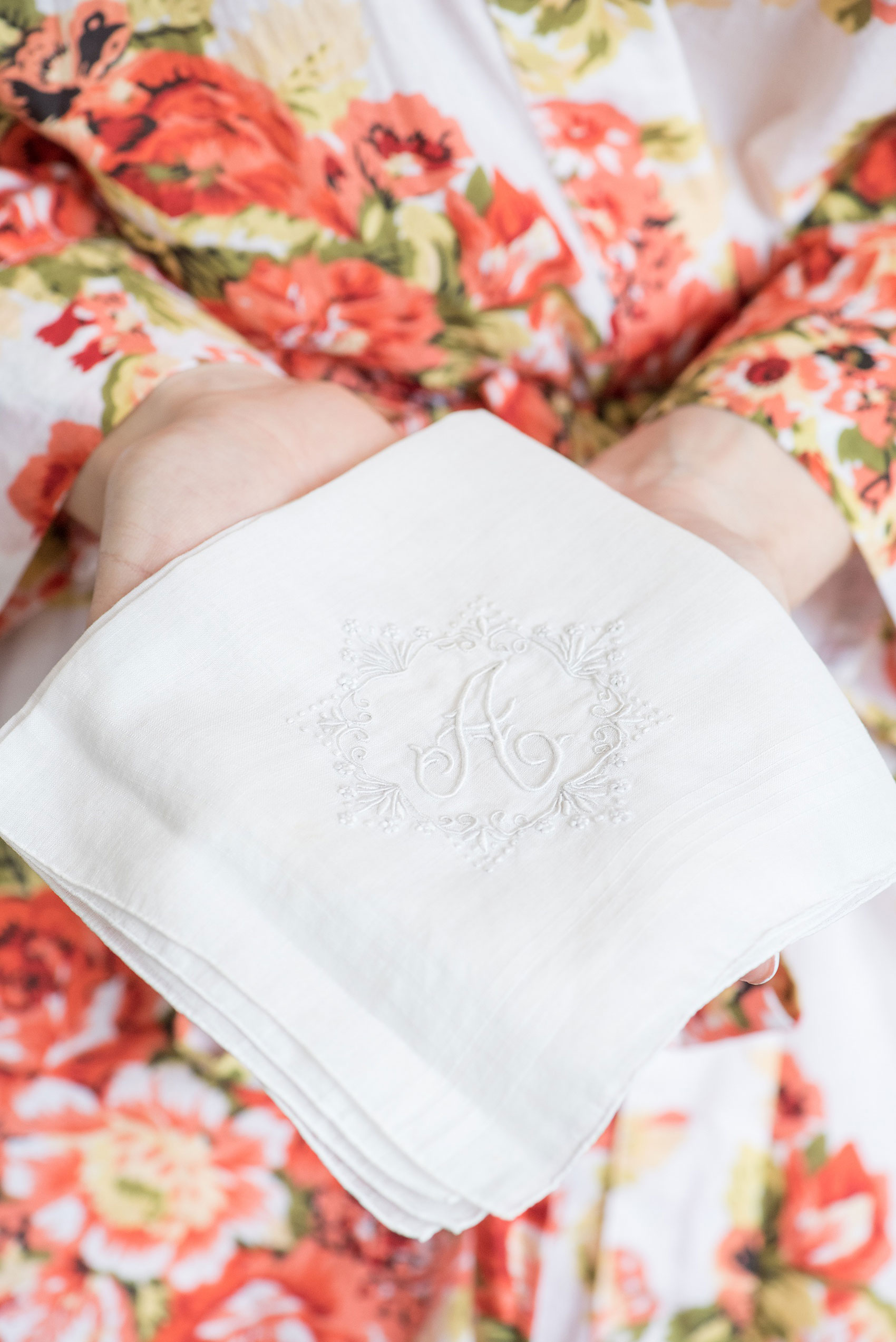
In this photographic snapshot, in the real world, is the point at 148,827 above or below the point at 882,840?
above

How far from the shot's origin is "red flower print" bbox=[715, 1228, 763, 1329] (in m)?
0.54

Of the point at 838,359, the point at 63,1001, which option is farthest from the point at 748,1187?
the point at 838,359

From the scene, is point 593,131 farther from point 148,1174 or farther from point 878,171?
point 148,1174

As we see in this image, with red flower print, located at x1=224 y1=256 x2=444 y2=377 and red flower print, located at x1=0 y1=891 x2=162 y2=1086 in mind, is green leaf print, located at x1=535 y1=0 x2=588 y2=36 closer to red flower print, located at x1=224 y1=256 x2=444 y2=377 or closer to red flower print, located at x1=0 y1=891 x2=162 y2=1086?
red flower print, located at x1=224 y1=256 x2=444 y2=377

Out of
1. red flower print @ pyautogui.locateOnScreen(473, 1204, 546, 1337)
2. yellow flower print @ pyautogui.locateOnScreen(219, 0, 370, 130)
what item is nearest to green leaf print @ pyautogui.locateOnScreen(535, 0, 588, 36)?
yellow flower print @ pyautogui.locateOnScreen(219, 0, 370, 130)

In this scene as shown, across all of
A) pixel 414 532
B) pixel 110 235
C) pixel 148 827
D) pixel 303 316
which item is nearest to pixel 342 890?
Result: pixel 148 827

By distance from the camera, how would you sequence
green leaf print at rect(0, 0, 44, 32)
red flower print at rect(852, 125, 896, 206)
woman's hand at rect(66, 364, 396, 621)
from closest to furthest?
woman's hand at rect(66, 364, 396, 621)
green leaf print at rect(0, 0, 44, 32)
red flower print at rect(852, 125, 896, 206)

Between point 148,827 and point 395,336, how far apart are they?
0.43 metres

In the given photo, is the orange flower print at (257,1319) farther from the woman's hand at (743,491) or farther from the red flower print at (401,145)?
the red flower print at (401,145)

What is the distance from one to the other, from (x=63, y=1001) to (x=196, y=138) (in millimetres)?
571

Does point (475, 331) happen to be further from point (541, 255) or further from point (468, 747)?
point (468, 747)

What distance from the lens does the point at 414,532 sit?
55 cm

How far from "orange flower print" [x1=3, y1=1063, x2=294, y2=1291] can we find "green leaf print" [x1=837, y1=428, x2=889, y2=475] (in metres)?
0.57

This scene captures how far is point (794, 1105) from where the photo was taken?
1.90ft
